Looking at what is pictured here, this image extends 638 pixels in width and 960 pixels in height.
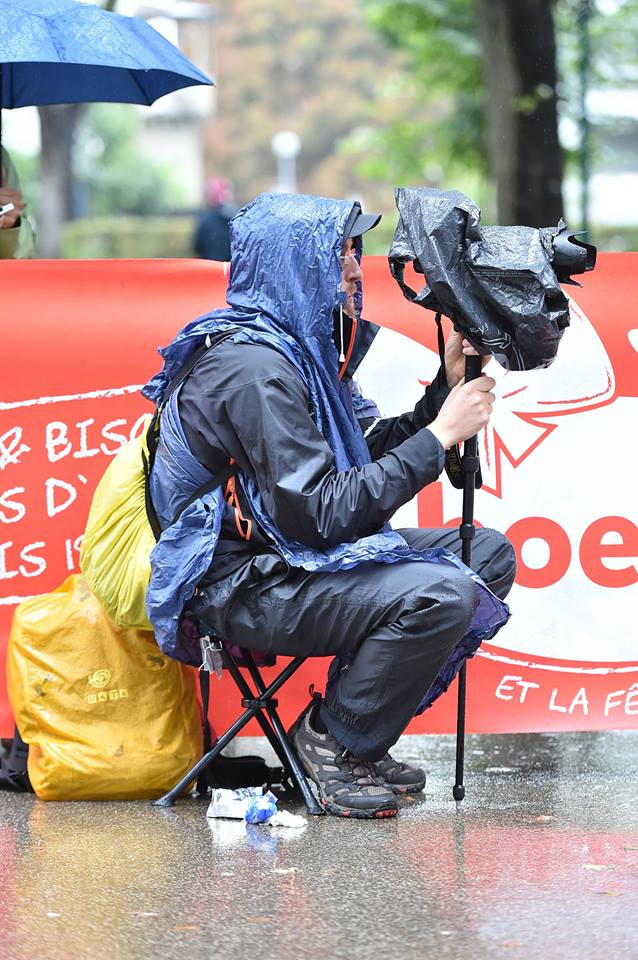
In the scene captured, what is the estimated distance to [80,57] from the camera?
5.12m

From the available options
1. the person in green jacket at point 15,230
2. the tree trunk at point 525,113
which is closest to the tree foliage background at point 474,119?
the tree trunk at point 525,113

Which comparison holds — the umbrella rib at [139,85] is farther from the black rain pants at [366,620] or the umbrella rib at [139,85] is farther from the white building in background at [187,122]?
the white building in background at [187,122]

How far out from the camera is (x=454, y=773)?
4.86m

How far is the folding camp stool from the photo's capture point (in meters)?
4.30

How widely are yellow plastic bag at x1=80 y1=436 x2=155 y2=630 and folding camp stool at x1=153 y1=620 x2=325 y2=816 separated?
231 millimetres

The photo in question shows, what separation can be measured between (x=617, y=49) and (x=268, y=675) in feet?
37.3

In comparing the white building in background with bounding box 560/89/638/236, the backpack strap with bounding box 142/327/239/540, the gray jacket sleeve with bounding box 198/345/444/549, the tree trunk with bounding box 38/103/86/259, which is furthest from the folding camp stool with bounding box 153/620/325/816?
the tree trunk with bounding box 38/103/86/259

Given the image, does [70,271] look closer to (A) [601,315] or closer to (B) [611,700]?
(A) [601,315]

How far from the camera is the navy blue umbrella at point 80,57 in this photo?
16.8 feet

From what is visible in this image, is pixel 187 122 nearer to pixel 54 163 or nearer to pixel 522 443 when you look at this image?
pixel 54 163

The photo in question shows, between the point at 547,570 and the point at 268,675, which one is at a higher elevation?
the point at 547,570

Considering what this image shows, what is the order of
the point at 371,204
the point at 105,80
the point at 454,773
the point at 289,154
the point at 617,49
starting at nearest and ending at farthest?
the point at 454,773 < the point at 105,80 < the point at 617,49 < the point at 371,204 < the point at 289,154

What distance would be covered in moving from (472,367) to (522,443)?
0.88 m

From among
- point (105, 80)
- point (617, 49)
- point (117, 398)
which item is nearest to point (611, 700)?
point (117, 398)
